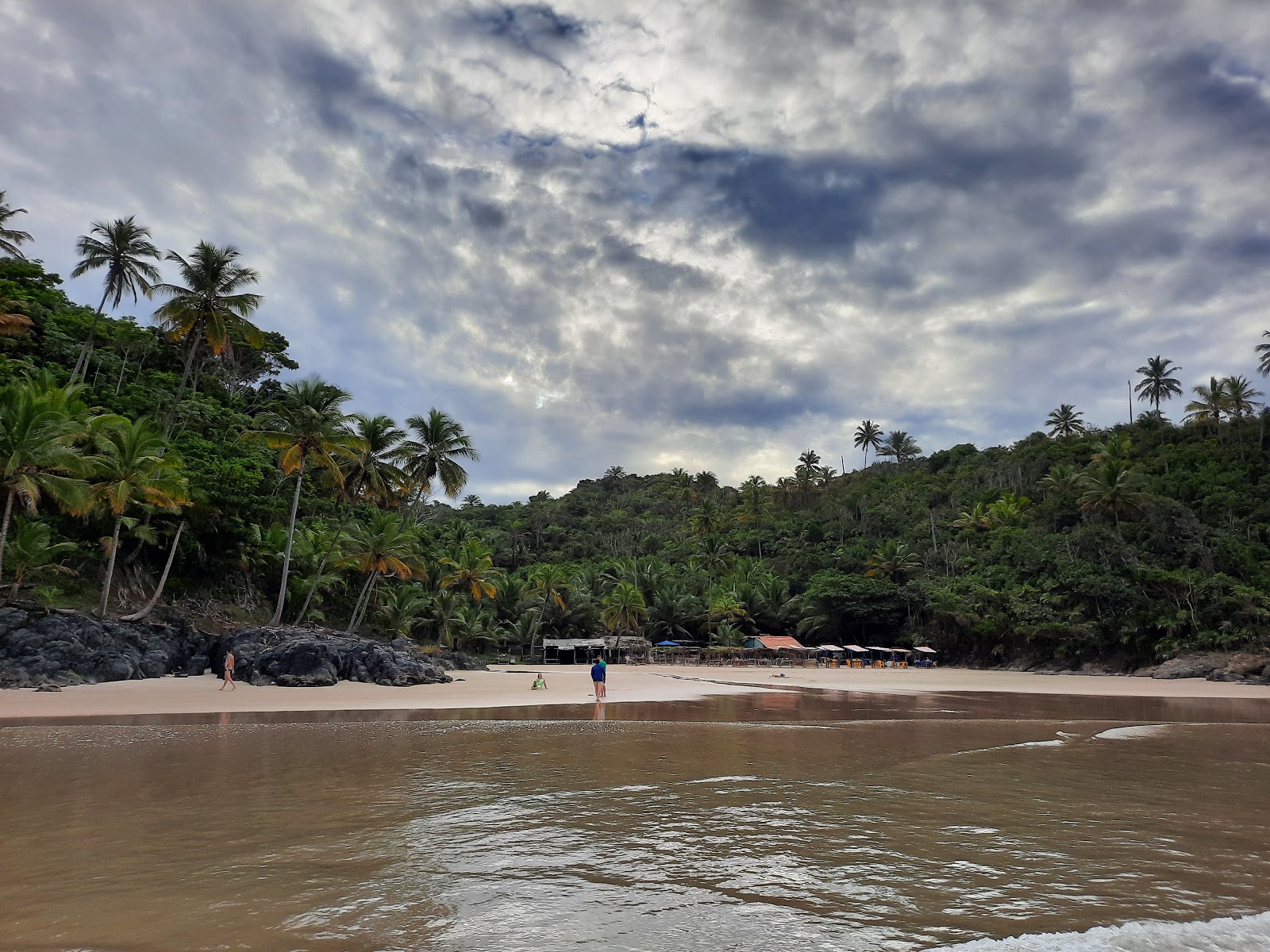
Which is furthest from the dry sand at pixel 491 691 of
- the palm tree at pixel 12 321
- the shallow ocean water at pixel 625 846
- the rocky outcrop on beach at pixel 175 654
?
the palm tree at pixel 12 321

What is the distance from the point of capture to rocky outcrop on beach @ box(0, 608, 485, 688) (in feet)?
60.1

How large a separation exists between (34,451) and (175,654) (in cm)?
753

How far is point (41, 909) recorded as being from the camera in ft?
12.5

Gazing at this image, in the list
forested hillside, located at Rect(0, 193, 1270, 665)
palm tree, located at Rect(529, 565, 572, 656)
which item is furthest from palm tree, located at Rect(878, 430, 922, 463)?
palm tree, located at Rect(529, 565, 572, 656)

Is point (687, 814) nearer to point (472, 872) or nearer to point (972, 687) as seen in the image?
point (472, 872)

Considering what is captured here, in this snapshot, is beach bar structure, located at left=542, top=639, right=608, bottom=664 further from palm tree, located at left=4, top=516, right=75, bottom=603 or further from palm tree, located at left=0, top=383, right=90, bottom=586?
palm tree, located at left=0, top=383, right=90, bottom=586

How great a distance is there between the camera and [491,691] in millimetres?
21844

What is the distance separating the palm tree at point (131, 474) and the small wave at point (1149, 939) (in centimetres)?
2450

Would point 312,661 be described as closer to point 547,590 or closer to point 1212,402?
point 547,590

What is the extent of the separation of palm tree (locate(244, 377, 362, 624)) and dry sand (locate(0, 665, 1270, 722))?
827 cm

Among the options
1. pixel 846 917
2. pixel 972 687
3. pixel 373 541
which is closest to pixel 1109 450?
pixel 972 687

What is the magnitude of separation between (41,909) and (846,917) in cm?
449

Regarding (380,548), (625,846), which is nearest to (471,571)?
(380,548)

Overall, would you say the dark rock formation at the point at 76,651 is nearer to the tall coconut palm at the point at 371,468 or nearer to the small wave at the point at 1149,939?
the tall coconut palm at the point at 371,468
